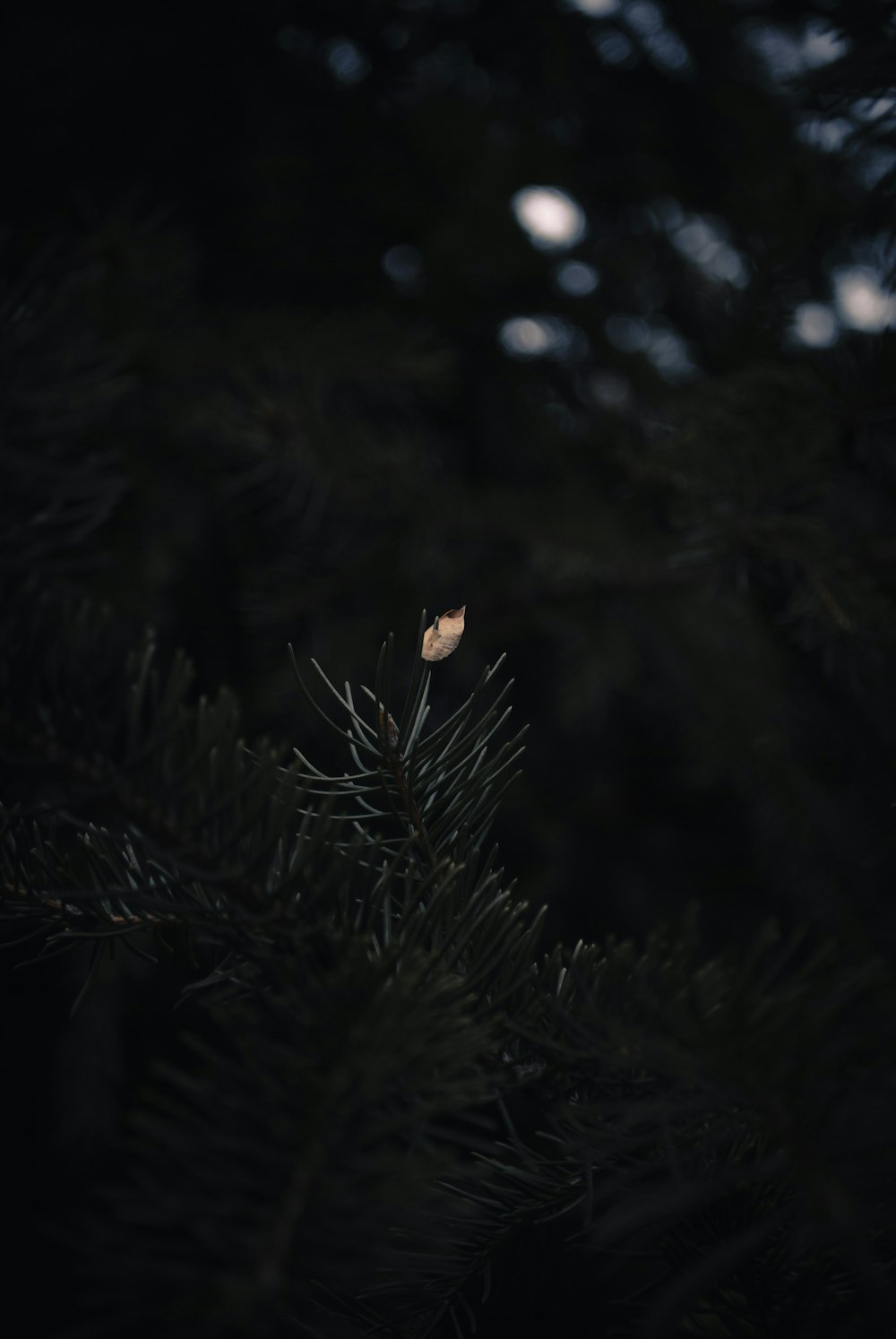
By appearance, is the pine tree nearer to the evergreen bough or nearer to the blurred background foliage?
the evergreen bough

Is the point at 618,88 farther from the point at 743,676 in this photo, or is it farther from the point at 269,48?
the point at 743,676

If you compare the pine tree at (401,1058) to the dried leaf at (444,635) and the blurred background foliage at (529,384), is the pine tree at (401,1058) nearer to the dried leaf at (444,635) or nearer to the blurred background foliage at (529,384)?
the dried leaf at (444,635)

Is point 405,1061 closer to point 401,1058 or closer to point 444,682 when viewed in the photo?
point 401,1058

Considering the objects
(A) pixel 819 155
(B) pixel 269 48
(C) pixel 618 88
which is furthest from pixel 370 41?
(A) pixel 819 155

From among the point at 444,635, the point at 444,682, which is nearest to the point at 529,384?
the point at 444,682

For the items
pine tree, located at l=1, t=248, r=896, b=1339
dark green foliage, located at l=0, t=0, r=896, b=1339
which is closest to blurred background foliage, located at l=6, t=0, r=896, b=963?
dark green foliage, located at l=0, t=0, r=896, b=1339
